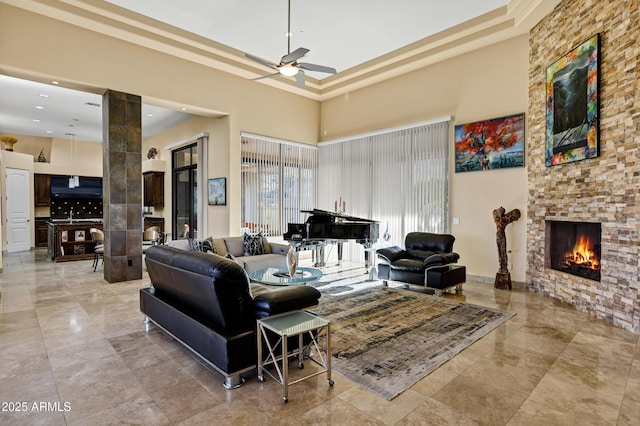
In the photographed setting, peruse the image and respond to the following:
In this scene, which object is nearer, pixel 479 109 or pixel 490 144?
pixel 490 144

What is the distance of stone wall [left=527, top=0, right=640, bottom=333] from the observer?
3.97 metres

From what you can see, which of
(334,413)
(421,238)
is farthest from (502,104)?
(334,413)

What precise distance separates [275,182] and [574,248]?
6.34m

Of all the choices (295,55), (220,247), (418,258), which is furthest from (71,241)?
(418,258)

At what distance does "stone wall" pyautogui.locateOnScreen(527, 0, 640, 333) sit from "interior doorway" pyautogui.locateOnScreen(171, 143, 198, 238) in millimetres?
8505

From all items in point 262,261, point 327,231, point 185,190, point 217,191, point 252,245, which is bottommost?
point 262,261

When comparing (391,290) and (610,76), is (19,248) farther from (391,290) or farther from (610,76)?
(610,76)

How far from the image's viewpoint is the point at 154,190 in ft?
36.9

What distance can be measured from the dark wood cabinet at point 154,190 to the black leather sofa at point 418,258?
27.2 ft

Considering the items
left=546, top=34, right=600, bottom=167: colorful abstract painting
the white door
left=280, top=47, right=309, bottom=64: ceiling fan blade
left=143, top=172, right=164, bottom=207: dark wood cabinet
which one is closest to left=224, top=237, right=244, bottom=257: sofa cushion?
left=280, top=47, right=309, bottom=64: ceiling fan blade

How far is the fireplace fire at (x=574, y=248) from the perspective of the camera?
464 cm

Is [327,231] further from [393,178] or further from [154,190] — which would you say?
[154,190]

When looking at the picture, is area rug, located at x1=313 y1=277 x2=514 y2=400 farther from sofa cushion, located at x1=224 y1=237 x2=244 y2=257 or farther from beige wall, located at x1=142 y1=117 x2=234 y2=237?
beige wall, located at x1=142 y1=117 x2=234 y2=237

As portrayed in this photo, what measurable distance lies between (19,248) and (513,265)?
13603mm
